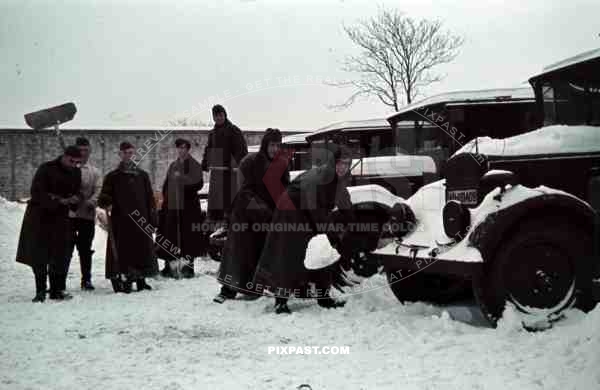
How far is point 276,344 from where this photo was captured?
4.49 metres

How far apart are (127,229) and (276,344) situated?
11.5 ft

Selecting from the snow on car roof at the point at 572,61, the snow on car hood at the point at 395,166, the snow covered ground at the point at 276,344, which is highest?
the snow on car roof at the point at 572,61

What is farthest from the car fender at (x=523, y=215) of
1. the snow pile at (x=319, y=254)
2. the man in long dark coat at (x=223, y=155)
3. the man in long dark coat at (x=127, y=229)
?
the man in long dark coat at (x=127, y=229)

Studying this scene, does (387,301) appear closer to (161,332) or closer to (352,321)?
(352,321)

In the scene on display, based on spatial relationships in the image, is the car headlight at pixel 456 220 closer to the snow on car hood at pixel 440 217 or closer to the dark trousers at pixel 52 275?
the snow on car hood at pixel 440 217

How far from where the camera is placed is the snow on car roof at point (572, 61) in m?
5.46

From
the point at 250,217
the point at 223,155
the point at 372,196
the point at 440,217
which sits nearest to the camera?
the point at 440,217

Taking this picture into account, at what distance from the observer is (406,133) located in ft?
32.8

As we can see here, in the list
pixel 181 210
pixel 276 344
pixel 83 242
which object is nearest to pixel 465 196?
pixel 276 344

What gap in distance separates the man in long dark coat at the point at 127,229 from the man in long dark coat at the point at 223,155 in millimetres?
1130

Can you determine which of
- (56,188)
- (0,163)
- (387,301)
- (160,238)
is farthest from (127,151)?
(0,163)

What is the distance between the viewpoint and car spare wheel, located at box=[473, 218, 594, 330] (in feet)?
14.6

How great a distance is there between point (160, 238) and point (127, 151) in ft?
5.50

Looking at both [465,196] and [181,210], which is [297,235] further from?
[181,210]
